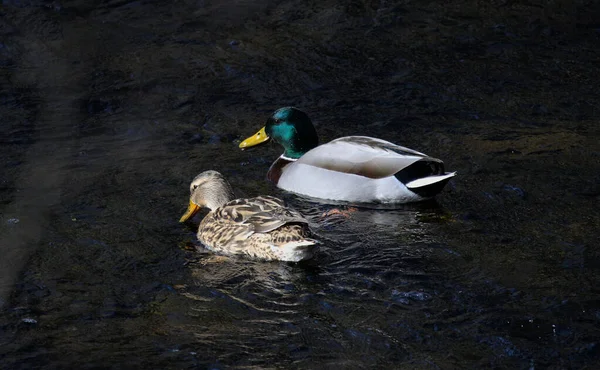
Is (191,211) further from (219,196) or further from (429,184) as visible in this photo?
(429,184)

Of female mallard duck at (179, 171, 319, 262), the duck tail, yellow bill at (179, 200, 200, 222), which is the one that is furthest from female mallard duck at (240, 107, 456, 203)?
yellow bill at (179, 200, 200, 222)

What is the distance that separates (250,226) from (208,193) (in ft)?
2.53

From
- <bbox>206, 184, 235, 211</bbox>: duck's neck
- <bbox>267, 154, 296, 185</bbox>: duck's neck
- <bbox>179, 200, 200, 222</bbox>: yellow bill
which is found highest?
<bbox>206, 184, 235, 211</bbox>: duck's neck

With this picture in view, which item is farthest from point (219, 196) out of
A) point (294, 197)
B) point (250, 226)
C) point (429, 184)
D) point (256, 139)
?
point (429, 184)

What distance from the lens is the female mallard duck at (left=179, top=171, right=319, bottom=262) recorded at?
24.3 ft

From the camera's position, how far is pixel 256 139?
391 inches

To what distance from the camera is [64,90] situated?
1148 cm

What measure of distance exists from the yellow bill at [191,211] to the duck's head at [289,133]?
166 cm

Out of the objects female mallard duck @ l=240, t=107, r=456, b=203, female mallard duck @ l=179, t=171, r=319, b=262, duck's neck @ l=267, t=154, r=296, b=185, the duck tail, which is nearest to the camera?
female mallard duck @ l=179, t=171, r=319, b=262

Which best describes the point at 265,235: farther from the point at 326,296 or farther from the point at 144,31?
the point at 144,31

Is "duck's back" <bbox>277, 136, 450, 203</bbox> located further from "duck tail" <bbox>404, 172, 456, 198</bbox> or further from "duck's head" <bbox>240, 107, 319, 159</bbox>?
"duck's head" <bbox>240, 107, 319, 159</bbox>

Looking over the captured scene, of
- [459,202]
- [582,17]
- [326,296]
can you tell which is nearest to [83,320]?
[326,296]

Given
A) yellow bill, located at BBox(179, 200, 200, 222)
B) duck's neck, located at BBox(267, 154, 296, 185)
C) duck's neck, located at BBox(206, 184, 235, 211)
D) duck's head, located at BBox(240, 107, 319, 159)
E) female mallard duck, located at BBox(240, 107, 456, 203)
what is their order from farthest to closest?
duck's head, located at BBox(240, 107, 319, 159), duck's neck, located at BBox(267, 154, 296, 185), female mallard duck, located at BBox(240, 107, 456, 203), yellow bill, located at BBox(179, 200, 200, 222), duck's neck, located at BBox(206, 184, 235, 211)

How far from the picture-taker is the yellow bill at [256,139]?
9906 millimetres
